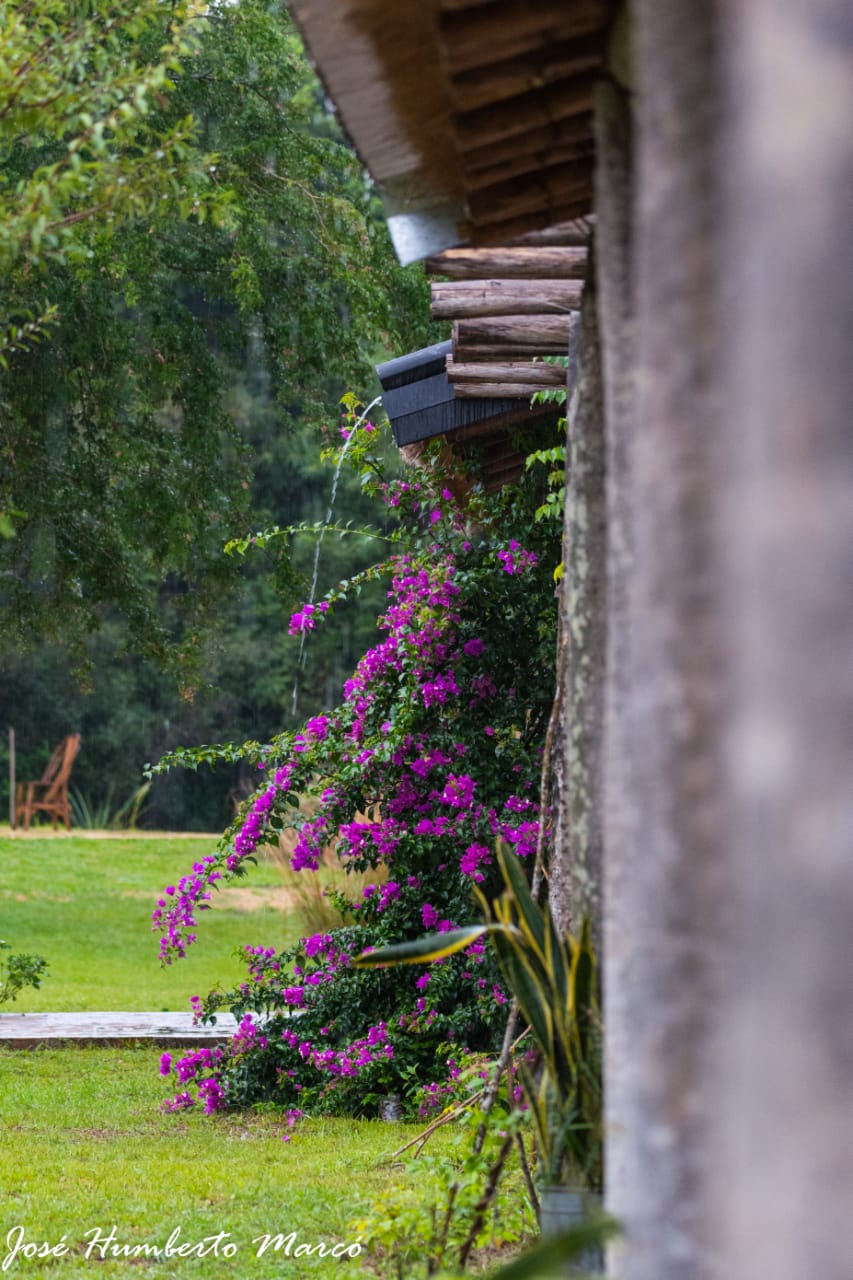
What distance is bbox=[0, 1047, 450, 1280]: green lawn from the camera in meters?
3.96

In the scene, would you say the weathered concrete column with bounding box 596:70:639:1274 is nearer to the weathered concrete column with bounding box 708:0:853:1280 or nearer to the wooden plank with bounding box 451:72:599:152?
the wooden plank with bounding box 451:72:599:152

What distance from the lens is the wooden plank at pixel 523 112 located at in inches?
100

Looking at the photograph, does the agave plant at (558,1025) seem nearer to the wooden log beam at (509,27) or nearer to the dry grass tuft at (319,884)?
the wooden log beam at (509,27)

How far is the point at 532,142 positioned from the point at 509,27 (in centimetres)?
45

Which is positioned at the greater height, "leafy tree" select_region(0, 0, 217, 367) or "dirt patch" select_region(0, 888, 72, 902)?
"leafy tree" select_region(0, 0, 217, 367)

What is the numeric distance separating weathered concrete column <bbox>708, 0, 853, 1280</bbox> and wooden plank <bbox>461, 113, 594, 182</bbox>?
1443 millimetres

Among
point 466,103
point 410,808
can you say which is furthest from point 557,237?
point 410,808

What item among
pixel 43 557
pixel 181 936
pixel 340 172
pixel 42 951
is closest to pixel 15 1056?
pixel 181 936

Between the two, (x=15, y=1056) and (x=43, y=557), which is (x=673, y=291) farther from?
(x=43, y=557)

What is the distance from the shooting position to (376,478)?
23.6 ft

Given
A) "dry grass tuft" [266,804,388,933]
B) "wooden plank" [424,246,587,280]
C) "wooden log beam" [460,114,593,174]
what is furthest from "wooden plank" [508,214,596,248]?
"dry grass tuft" [266,804,388,933]

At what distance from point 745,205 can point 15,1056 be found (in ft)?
25.6
